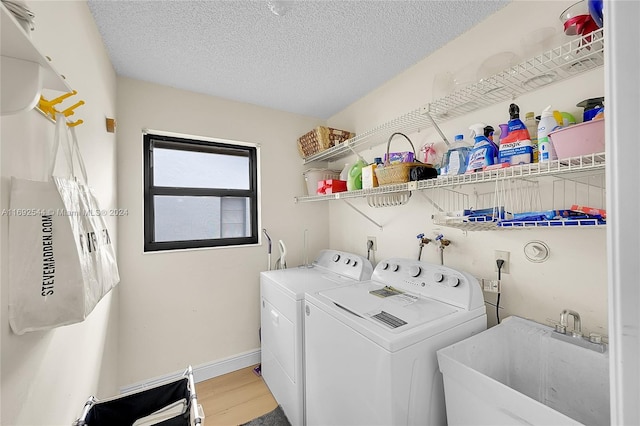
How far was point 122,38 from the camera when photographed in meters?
1.51

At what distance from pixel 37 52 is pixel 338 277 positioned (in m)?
1.91

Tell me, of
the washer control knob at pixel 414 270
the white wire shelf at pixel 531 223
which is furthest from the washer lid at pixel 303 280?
the white wire shelf at pixel 531 223

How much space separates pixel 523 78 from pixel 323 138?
4.55 ft

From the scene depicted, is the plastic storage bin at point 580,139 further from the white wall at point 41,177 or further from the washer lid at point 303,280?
the white wall at point 41,177

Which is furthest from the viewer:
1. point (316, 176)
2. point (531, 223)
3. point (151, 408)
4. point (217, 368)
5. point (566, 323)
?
point (316, 176)

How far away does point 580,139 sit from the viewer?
33.7 inches

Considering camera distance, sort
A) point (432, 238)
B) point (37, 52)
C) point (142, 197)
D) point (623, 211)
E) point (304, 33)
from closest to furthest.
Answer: point (623, 211), point (37, 52), point (304, 33), point (432, 238), point (142, 197)

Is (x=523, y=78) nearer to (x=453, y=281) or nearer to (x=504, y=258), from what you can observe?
(x=504, y=258)

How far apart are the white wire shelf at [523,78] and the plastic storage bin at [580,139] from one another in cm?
27

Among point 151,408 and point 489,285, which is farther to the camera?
point 489,285

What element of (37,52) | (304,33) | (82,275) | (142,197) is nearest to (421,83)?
(304,33)

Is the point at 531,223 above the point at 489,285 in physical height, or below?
above

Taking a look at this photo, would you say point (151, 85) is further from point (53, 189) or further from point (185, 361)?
point (185, 361)

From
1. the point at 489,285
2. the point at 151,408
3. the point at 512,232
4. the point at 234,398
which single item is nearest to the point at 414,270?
the point at 489,285
